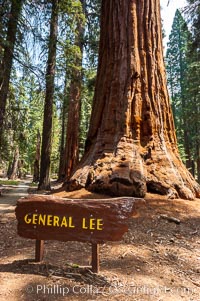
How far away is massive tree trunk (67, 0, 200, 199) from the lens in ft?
18.0

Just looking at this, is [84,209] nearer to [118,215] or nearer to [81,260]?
[118,215]

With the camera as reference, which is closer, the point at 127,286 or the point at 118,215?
the point at 127,286

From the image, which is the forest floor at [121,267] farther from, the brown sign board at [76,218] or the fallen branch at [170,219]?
the brown sign board at [76,218]

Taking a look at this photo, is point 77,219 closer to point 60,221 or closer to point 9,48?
point 60,221

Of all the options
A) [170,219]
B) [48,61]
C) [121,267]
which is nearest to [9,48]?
[48,61]

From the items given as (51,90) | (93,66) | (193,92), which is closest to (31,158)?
(193,92)

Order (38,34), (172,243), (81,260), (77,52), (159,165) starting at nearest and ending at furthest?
(81,260) → (172,243) → (159,165) → (38,34) → (77,52)

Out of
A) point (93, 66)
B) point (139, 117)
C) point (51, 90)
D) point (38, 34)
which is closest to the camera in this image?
Result: point (139, 117)

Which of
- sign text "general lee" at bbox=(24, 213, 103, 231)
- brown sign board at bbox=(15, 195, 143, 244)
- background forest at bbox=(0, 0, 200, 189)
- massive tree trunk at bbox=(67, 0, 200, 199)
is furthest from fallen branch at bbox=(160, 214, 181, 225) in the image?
background forest at bbox=(0, 0, 200, 189)

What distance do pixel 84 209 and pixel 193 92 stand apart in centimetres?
2541

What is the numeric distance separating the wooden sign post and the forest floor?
26cm

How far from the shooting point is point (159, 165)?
225 inches

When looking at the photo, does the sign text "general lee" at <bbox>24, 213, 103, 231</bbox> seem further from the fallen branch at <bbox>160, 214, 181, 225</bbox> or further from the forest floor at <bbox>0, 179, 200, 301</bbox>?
the fallen branch at <bbox>160, 214, 181, 225</bbox>

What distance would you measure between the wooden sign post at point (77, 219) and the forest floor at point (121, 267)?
0.26m
